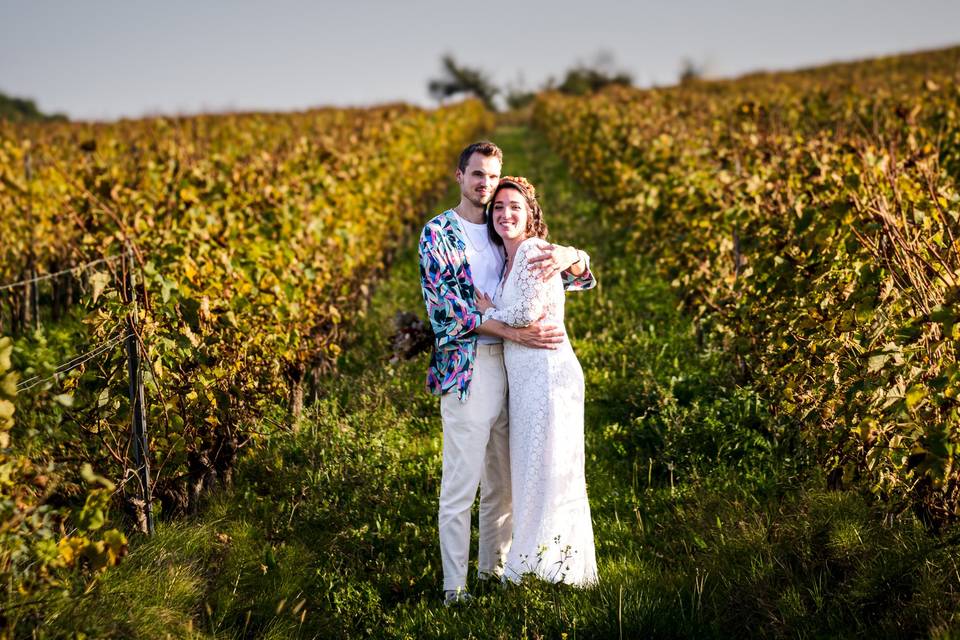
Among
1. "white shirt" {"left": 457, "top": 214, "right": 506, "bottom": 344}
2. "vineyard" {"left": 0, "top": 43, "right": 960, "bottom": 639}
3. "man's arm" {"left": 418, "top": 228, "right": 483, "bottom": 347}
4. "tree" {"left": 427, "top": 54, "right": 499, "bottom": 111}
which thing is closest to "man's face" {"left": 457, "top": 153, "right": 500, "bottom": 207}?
"white shirt" {"left": 457, "top": 214, "right": 506, "bottom": 344}

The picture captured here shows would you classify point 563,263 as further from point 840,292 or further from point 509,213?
point 840,292

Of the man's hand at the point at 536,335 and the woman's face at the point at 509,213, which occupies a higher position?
the woman's face at the point at 509,213

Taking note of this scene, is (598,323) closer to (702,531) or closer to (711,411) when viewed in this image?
(711,411)

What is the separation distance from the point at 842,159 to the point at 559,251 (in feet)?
10.3

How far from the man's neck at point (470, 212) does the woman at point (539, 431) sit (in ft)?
0.50

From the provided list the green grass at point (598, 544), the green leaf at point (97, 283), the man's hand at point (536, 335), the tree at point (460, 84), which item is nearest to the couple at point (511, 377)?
the man's hand at point (536, 335)

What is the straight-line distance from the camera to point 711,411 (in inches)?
185

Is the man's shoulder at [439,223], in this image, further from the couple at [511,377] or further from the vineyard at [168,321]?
the vineyard at [168,321]

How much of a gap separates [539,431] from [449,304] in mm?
642

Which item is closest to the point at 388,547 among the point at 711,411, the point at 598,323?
the point at 711,411

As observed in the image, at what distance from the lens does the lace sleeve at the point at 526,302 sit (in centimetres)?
329

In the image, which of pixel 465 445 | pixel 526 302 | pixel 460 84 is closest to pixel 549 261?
pixel 526 302

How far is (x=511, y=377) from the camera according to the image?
11.2 feet

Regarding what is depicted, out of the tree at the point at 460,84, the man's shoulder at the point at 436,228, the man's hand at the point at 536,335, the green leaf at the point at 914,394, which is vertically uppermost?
the tree at the point at 460,84
